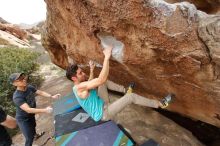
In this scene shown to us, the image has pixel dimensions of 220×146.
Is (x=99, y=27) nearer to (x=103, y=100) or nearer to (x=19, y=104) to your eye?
(x=103, y=100)

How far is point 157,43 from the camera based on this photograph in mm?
5133

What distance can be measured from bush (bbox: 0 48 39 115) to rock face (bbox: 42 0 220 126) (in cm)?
511

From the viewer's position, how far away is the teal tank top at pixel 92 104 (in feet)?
19.0

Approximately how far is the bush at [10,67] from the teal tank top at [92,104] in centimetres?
570

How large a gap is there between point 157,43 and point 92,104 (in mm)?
1699

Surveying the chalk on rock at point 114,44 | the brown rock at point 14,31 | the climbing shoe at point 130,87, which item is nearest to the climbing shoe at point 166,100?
the climbing shoe at point 130,87

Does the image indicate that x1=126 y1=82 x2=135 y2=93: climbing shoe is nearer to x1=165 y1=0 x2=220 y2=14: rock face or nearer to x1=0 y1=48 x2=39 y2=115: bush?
x1=165 y1=0 x2=220 y2=14: rock face

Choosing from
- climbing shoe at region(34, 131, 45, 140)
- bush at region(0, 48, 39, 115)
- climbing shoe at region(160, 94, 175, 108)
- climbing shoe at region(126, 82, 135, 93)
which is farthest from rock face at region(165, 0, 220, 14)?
bush at region(0, 48, 39, 115)

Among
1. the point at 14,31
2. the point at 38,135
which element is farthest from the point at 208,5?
the point at 14,31

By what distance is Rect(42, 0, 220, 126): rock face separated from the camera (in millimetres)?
4824

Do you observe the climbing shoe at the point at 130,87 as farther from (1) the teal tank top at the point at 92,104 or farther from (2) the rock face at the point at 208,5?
(2) the rock face at the point at 208,5

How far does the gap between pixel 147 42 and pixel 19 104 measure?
10.2 ft

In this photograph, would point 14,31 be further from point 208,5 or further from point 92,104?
point 208,5

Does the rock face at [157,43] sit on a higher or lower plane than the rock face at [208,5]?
lower
